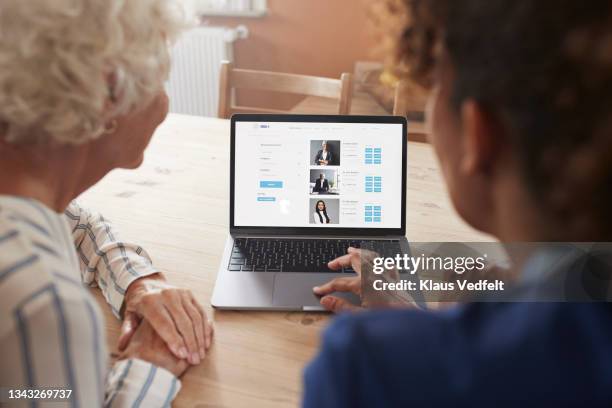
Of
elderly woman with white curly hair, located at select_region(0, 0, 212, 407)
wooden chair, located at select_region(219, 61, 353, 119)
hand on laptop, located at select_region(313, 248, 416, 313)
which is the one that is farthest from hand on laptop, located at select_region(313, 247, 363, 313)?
wooden chair, located at select_region(219, 61, 353, 119)

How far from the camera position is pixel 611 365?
0.40m

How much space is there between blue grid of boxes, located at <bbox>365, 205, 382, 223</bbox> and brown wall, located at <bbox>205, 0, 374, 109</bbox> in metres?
2.02

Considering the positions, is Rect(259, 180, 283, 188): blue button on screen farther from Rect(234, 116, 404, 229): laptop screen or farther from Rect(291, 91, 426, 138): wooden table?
Rect(291, 91, 426, 138): wooden table

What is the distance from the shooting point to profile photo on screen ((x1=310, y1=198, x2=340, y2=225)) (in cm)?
119

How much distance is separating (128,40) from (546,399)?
58cm

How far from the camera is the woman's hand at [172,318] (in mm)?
891

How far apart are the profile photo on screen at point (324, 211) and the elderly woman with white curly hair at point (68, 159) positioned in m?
0.38

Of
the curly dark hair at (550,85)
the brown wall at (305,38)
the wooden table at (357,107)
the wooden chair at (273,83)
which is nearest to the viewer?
the curly dark hair at (550,85)

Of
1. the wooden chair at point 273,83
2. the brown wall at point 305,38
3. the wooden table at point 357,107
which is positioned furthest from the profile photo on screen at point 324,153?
the brown wall at point 305,38

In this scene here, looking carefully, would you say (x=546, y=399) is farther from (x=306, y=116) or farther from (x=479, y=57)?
(x=306, y=116)

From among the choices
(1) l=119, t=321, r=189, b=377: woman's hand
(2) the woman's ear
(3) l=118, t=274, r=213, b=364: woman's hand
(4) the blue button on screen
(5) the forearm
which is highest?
(2) the woman's ear

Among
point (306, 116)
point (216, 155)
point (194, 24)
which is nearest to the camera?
point (194, 24)

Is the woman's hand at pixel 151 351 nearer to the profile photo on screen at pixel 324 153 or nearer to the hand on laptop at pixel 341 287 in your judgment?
the hand on laptop at pixel 341 287

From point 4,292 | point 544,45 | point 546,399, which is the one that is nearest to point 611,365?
point 546,399
